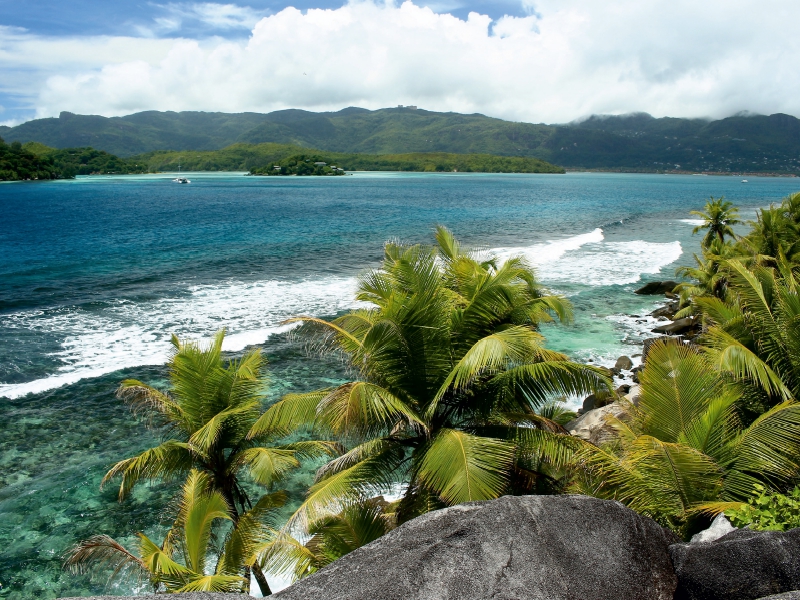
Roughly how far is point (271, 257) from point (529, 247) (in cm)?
2352

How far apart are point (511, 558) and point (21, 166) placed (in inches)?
7879

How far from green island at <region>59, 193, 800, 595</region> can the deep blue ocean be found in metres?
4.59

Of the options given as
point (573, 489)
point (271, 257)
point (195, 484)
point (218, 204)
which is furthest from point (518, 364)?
point (218, 204)

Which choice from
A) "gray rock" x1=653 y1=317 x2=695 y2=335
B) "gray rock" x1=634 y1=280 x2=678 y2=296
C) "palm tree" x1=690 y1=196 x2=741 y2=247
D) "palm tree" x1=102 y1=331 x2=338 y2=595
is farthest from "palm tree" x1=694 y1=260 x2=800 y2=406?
"gray rock" x1=634 y1=280 x2=678 y2=296

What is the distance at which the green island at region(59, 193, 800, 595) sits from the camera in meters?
7.30

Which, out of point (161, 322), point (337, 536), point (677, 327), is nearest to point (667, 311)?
point (677, 327)

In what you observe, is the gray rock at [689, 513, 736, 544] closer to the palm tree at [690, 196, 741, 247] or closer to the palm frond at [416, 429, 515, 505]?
the palm frond at [416, 429, 515, 505]

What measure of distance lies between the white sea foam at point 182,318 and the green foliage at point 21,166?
164 metres

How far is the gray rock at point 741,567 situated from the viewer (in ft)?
15.8

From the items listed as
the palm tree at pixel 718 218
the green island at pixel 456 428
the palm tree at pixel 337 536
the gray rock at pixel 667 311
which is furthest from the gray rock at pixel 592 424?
the palm tree at pixel 718 218

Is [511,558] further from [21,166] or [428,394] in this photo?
[21,166]

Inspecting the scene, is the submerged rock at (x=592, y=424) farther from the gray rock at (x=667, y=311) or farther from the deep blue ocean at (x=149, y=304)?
the gray rock at (x=667, y=311)

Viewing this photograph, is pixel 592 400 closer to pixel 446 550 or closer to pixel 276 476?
pixel 276 476

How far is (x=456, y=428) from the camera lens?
880 centimetres
